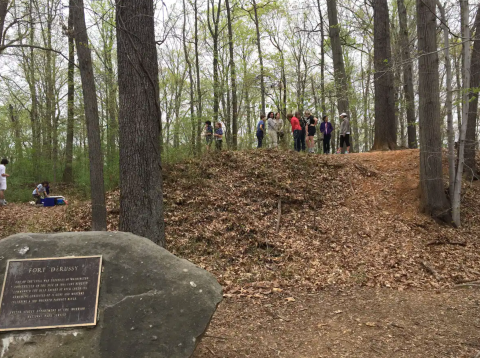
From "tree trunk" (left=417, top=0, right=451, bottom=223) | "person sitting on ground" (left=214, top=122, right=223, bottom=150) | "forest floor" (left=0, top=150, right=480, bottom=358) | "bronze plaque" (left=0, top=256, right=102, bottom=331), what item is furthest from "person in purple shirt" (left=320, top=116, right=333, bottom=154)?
"bronze plaque" (left=0, top=256, right=102, bottom=331)

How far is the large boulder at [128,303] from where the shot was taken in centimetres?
293

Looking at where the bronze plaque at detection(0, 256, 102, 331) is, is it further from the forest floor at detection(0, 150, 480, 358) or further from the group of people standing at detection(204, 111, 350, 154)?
the group of people standing at detection(204, 111, 350, 154)

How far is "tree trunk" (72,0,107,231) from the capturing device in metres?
7.56

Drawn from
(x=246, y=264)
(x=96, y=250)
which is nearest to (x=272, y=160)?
(x=246, y=264)

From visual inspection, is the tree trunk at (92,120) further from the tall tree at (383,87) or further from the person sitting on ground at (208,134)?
the tall tree at (383,87)

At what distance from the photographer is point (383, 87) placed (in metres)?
11.6

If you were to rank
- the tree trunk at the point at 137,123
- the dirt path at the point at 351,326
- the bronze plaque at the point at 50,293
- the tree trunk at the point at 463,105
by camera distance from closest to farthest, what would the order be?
the bronze plaque at the point at 50,293 < the dirt path at the point at 351,326 < the tree trunk at the point at 137,123 < the tree trunk at the point at 463,105

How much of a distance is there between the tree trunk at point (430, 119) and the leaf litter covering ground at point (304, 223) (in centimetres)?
49

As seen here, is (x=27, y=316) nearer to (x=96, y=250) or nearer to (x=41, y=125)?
(x=96, y=250)

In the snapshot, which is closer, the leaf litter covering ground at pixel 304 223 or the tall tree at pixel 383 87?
the leaf litter covering ground at pixel 304 223

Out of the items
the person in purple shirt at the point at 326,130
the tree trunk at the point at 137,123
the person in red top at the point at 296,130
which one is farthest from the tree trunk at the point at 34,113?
the person in purple shirt at the point at 326,130

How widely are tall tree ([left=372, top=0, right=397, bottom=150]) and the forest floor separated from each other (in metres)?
1.00

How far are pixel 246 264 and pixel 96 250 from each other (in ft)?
12.4

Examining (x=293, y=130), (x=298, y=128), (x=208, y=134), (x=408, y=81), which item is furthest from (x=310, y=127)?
(x=408, y=81)
